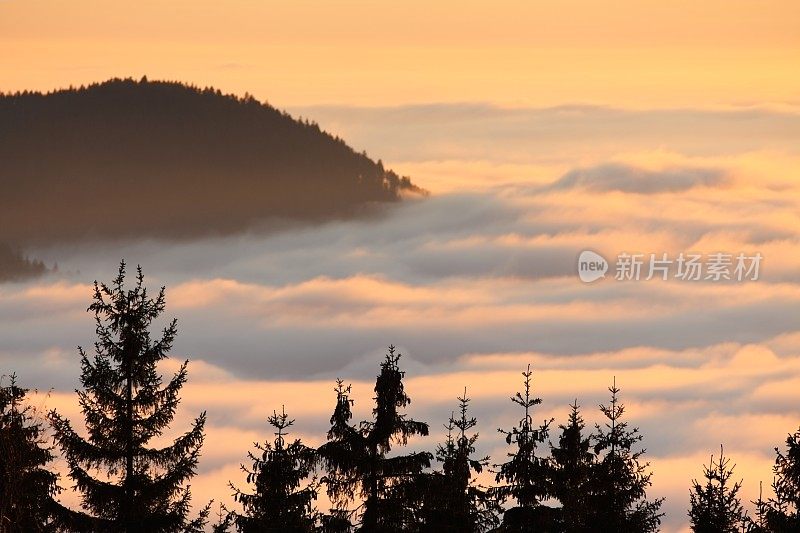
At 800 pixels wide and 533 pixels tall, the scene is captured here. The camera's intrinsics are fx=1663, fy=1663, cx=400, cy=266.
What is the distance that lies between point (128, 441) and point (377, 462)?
24.9 ft

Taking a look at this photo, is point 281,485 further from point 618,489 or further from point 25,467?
point 618,489

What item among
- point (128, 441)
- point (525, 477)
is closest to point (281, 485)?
point (128, 441)

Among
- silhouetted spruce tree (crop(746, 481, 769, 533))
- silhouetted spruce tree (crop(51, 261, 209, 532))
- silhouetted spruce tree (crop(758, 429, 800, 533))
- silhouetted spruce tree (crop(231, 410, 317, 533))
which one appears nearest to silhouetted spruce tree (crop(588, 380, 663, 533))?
silhouetted spruce tree (crop(746, 481, 769, 533))

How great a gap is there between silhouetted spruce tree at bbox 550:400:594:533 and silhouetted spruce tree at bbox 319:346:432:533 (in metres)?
4.15

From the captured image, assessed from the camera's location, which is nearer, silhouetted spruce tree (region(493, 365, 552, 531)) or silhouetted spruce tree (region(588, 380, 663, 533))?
silhouetted spruce tree (region(493, 365, 552, 531))

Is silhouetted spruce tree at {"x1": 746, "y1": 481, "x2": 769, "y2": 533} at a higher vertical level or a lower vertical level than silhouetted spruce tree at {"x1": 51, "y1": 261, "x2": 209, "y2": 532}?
lower

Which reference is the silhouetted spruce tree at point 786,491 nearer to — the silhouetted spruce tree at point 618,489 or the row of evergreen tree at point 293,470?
the row of evergreen tree at point 293,470

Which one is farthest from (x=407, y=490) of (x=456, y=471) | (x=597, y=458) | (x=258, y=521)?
(x=597, y=458)

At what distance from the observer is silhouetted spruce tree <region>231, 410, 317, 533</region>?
48.8 metres

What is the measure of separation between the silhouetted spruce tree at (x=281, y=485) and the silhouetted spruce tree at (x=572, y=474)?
7385 millimetres

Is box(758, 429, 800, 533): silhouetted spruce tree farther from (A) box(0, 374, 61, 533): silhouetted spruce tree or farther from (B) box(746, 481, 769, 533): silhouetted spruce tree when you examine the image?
(A) box(0, 374, 61, 533): silhouetted spruce tree

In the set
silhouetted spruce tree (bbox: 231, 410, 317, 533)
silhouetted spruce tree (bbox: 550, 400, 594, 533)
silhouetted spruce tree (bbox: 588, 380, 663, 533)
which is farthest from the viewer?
silhouetted spruce tree (bbox: 588, 380, 663, 533)

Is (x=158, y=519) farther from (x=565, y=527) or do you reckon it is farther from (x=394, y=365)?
(x=565, y=527)

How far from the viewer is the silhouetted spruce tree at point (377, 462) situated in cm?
4903
